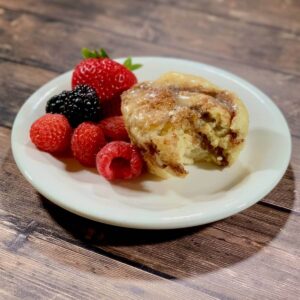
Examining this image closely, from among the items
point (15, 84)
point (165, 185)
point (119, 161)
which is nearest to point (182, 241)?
point (165, 185)

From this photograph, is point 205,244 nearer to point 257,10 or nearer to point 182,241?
point 182,241

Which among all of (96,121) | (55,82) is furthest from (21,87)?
(96,121)

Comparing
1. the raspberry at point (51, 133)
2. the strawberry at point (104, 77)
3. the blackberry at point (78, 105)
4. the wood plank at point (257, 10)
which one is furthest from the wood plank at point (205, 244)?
the wood plank at point (257, 10)

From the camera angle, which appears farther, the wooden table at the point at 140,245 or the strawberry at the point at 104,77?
the strawberry at the point at 104,77

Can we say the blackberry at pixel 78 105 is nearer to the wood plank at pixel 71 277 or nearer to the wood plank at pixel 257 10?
the wood plank at pixel 71 277

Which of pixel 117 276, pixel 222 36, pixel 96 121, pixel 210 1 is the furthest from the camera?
pixel 210 1

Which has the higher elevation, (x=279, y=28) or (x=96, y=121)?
(x=279, y=28)

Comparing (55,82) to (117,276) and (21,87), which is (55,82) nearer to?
(21,87)
